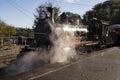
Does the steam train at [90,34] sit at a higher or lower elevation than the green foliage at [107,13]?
lower

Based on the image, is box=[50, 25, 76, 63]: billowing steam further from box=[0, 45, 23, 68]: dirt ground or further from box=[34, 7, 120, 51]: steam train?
box=[0, 45, 23, 68]: dirt ground

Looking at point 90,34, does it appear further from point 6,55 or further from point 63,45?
point 63,45

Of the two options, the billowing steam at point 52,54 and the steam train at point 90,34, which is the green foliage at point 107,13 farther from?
the billowing steam at point 52,54

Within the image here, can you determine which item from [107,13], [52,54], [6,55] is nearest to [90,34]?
[6,55]

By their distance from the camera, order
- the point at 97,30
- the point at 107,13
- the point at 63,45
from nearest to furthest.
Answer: the point at 63,45 → the point at 97,30 → the point at 107,13

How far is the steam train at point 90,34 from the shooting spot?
16.3m

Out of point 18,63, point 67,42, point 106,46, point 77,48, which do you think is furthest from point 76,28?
point 106,46

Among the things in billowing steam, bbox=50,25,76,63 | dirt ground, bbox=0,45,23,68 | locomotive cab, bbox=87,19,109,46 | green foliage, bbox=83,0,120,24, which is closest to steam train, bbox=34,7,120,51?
locomotive cab, bbox=87,19,109,46

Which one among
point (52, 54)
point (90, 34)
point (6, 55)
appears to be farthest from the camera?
point (90, 34)

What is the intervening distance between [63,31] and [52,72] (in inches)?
254

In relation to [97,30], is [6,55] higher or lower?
lower

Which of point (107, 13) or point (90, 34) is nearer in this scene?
point (90, 34)

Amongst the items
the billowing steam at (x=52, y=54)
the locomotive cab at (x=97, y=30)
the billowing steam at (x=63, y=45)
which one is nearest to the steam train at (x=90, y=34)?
the locomotive cab at (x=97, y=30)

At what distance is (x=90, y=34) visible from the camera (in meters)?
26.6
